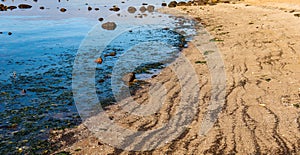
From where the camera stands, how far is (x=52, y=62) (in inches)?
567

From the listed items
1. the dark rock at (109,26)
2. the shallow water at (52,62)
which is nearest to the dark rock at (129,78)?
the shallow water at (52,62)

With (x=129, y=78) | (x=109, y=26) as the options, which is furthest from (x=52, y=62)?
(x=109, y=26)

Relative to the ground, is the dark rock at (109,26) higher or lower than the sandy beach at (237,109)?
higher

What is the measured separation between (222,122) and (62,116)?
4.27 metres

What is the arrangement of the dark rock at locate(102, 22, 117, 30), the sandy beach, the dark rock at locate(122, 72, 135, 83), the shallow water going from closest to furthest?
the sandy beach
the shallow water
the dark rock at locate(122, 72, 135, 83)
the dark rock at locate(102, 22, 117, 30)

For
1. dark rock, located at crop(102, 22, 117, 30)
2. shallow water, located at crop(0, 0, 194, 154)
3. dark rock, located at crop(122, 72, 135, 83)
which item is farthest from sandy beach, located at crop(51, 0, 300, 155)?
dark rock, located at crop(102, 22, 117, 30)

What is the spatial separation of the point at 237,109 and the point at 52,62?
8.99 metres

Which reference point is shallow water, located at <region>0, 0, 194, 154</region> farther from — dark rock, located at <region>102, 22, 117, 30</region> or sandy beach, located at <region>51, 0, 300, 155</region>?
sandy beach, located at <region>51, 0, 300, 155</region>

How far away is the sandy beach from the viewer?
22.5ft

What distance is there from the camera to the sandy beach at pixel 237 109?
6871 mm

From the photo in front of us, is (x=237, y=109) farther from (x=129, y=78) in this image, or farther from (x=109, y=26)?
(x=109, y=26)

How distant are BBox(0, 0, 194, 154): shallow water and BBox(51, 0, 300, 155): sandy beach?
0.78 m

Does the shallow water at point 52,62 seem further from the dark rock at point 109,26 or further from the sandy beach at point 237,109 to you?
the sandy beach at point 237,109

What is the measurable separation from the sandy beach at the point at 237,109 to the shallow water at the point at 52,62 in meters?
0.78
